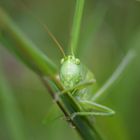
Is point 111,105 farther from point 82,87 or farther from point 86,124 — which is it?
point 86,124

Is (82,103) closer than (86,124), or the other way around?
(86,124)

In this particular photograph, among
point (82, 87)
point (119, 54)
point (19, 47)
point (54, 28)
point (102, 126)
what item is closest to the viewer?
point (19, 47)

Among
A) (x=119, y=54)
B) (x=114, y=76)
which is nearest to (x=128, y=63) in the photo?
(x=114, y=76)

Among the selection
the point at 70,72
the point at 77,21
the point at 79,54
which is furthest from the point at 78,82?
the point at 79,54

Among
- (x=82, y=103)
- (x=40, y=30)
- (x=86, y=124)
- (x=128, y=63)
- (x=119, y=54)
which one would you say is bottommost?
(x=86, y=124)

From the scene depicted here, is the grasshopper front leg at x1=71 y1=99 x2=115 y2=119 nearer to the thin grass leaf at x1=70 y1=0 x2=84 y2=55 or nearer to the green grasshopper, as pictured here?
the green grasshopper

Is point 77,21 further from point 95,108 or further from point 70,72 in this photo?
point 95,108

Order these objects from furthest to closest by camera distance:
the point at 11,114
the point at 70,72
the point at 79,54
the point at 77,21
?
the point at 79,54 < the point at 11,114 < the point at 70,72 < the point at 77,21
